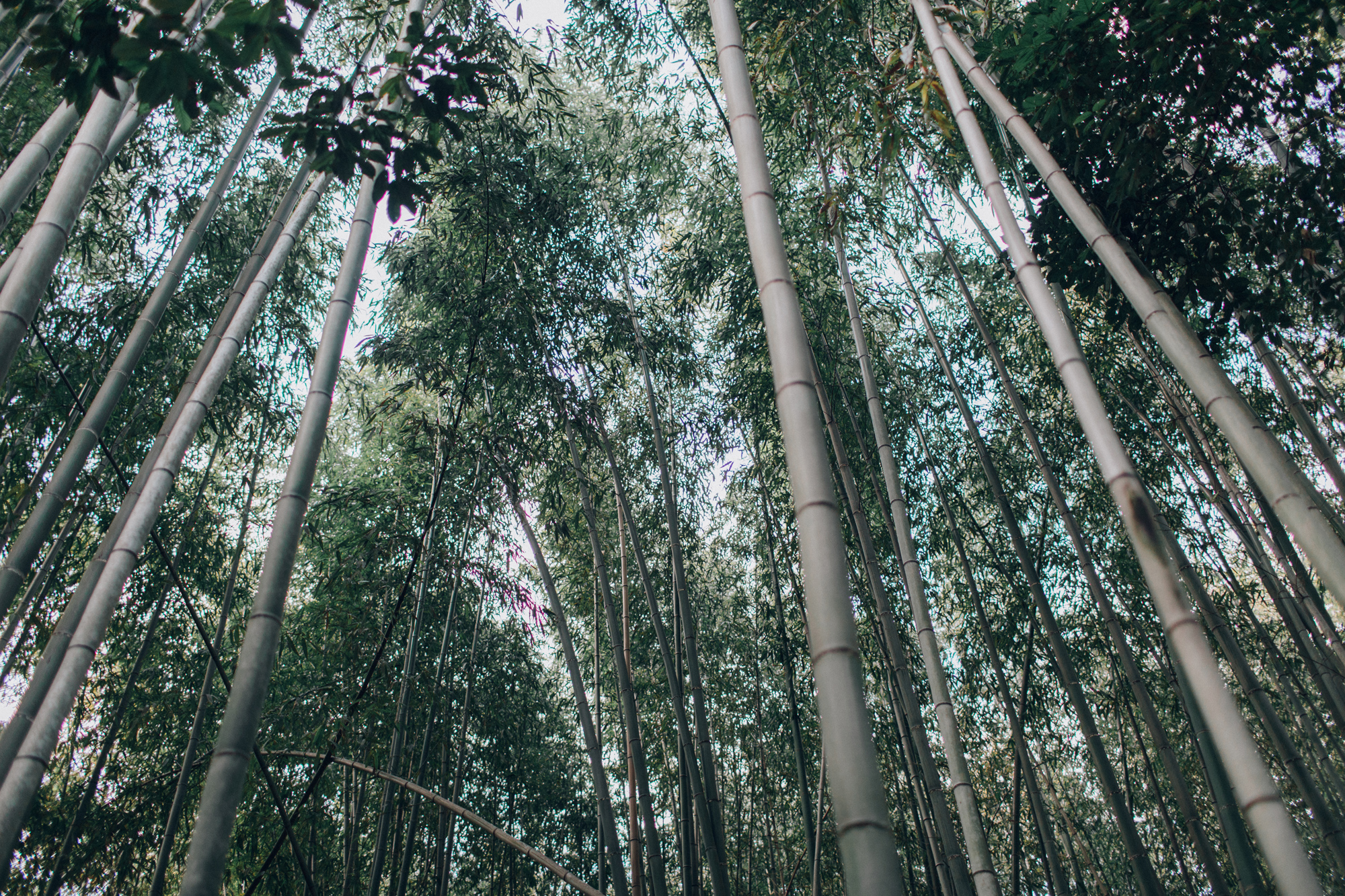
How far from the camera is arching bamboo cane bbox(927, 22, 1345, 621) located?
139 centimetres

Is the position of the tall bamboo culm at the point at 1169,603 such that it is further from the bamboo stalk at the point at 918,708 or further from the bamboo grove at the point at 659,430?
the bamboo stalk at the point at 918,708

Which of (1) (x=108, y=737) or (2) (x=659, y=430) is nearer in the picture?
(1) (x=108, y=737)

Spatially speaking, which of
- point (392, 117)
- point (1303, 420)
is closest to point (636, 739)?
point (392, 117)

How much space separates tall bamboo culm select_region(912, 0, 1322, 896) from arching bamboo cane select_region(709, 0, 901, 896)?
1.85 ft

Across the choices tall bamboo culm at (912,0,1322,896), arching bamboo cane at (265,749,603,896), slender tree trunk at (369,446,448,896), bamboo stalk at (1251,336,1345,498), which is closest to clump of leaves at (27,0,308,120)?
tall bamboo culm at (912,0,1322,896)

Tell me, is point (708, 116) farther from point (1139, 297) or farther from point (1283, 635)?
Result: point (1283, 635)

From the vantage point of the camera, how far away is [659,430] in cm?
397

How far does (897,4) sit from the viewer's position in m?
4.30

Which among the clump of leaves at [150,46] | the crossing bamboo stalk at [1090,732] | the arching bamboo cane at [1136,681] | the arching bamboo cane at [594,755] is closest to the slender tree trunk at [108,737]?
the arching bamboo cane at [594,755]

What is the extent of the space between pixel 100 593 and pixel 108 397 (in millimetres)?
607

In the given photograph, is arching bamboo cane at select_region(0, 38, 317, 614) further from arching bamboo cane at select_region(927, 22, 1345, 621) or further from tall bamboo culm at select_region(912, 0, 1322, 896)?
arching bamboo cane at select_region(927, 22, 1345, 621)

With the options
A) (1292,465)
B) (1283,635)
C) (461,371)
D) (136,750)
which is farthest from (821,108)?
(1283,635)

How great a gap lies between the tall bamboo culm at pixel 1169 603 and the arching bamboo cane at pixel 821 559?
563 millimetres

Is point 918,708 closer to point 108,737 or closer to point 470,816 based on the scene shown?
point 470,816
